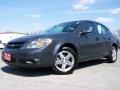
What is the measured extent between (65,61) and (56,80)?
104 cm

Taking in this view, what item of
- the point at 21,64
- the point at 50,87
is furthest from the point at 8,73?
the point at 50,87

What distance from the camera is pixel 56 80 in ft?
20.0

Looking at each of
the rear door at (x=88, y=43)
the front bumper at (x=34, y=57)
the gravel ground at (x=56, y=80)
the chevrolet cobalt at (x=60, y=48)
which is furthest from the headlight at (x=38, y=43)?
the rear door at (x=88, y=43)

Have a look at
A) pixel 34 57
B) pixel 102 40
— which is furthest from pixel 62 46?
pixel 102 40

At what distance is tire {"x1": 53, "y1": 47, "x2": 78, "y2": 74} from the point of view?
22.4 feet

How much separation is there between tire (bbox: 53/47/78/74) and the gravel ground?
0.18m

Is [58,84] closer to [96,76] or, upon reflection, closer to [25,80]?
[25,80]

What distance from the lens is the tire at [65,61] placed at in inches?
269

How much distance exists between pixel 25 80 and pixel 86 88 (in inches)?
60.9

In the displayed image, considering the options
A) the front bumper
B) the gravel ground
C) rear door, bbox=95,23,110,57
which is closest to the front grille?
the front bumper

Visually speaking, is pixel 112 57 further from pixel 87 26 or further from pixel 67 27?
pixel 67 27

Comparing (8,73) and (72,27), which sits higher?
(72,27)

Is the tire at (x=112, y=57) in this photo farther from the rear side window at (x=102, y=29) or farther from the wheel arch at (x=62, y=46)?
the wheel arch at (x=62, y=46)

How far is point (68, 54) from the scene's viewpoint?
23.2 ft
